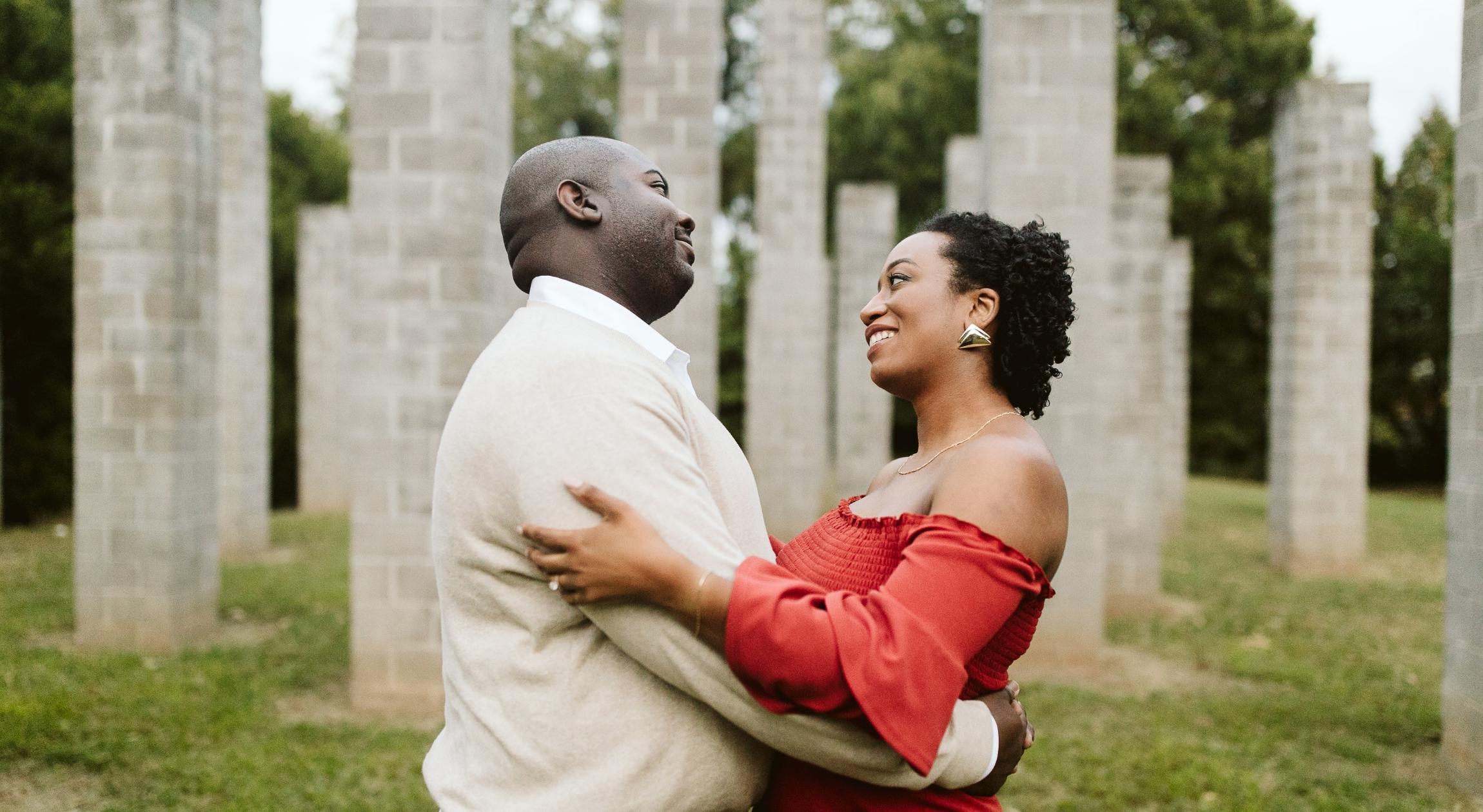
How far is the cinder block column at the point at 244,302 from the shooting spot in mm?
12523

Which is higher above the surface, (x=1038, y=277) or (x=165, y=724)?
(x=1038, y=277)

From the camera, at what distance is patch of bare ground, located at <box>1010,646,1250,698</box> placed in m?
7.54

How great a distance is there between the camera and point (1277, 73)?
89.0 ft

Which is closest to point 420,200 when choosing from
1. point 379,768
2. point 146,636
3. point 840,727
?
point 379,768

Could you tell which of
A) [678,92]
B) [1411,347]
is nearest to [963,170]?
[678,92]

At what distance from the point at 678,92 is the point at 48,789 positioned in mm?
6510

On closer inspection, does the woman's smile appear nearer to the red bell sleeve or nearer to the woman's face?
the woman's face

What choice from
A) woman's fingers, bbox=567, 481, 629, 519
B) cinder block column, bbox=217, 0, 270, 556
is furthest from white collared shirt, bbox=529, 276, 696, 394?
cinder block column, bbox=217, 0, 270, 556

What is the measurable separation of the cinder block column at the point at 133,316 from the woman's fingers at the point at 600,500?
23.8 ft

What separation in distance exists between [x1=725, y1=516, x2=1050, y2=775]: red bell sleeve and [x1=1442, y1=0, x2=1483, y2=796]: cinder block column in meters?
4.46

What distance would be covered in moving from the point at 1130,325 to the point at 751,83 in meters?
23.2

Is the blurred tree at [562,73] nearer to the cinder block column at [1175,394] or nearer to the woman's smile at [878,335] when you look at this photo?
the cinder block column at [1175,394]

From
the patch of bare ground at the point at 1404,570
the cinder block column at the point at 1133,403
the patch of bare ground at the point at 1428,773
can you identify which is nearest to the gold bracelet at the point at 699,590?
the patch of bare ground at the point at 1428,773

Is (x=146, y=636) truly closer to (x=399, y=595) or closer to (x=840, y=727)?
(x=399, y=595)
